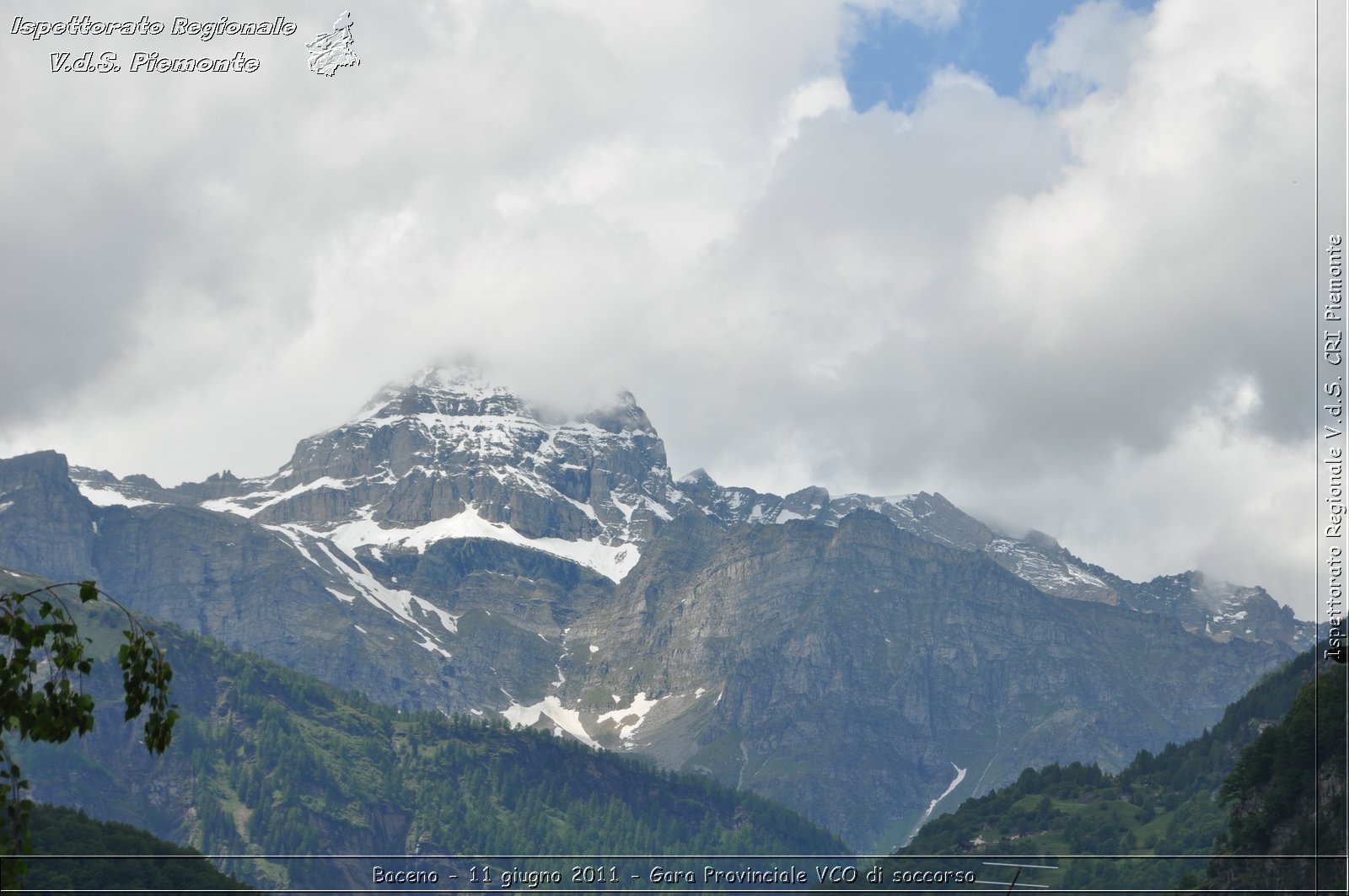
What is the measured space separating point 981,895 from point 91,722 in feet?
513

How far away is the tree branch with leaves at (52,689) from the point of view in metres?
31.3

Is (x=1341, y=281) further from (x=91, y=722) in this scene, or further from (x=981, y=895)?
(x=981, y=895)

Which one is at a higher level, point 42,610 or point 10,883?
point 42,610

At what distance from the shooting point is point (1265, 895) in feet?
641

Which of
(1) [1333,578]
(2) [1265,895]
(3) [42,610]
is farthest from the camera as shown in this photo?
(2) [1265,895]

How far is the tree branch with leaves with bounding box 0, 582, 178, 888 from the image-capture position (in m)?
31.3

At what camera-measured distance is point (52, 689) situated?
32812 millimetres

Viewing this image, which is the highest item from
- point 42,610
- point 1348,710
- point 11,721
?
point 1348,710

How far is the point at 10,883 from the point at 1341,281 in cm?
8018

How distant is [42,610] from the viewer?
31125mm

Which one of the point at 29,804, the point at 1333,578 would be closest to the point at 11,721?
the point at 29,804

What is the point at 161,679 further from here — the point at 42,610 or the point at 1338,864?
the point at 1338,864

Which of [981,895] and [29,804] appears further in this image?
[981,895]

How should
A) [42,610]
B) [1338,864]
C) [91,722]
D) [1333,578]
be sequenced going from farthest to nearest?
[1338,864] → [1333,578] → [91,722] → [42,610]
